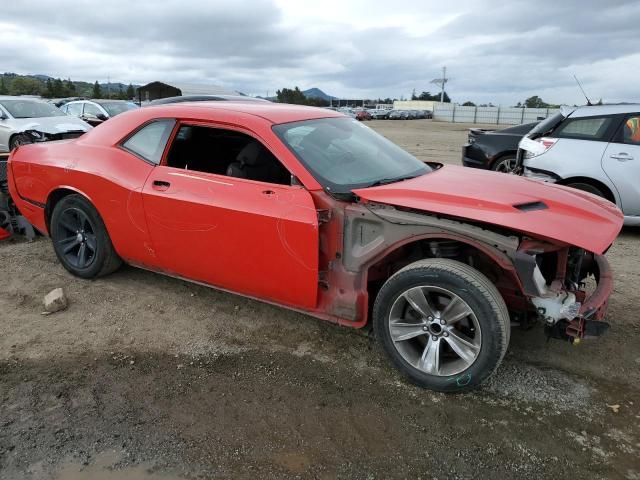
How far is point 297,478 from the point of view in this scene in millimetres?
2396

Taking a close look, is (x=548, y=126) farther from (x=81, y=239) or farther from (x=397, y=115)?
(x=397, y=115)

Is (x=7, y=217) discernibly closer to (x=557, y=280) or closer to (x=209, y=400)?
(x=209, y=400)

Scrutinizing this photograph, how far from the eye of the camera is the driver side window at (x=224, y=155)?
3.72 m

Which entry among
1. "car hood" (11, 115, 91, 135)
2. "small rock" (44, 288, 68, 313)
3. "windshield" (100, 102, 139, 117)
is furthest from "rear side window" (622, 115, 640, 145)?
"windshield" (100, 102, 139, 117)

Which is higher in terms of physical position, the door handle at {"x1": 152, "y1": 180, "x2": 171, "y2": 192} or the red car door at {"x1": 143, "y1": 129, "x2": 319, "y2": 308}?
the door handle at {"x1": 152, "y1": 180, "x2": 171, "y2": 192}

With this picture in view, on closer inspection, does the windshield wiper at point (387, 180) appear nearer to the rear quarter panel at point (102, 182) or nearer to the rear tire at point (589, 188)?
the rear quarter panel at point (102, 182)

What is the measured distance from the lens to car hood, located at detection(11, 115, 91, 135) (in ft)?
38.2

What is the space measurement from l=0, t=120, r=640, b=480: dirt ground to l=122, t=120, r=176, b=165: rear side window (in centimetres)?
125

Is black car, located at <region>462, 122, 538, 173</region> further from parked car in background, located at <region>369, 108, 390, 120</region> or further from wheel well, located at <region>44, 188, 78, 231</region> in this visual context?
parked car in background, located at <region>369, 108, 390, 120</region>

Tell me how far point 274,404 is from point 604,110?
18.9 ft

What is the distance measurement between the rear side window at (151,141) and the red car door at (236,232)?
16 centimetres

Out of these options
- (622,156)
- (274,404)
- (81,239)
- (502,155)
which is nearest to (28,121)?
(81,239)

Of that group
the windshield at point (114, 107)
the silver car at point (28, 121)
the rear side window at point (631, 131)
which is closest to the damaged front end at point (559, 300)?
the rear side window at point (631, 131)

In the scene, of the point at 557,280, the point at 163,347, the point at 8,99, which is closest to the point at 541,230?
the point at 557,280
